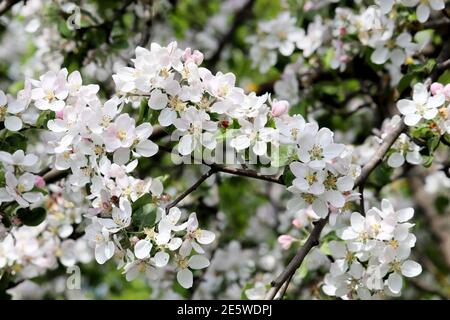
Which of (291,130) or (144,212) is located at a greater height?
(291,130)

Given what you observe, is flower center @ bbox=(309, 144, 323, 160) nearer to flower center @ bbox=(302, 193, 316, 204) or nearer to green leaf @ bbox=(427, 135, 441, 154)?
flower center @ bbox=(302, 193, 316, 204)

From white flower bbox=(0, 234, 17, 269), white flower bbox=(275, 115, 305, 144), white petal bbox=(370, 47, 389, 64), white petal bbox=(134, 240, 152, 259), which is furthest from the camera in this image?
white petal bbox=(370, 47, 389, 64)

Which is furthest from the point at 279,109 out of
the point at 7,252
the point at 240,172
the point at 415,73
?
the point at 7,252

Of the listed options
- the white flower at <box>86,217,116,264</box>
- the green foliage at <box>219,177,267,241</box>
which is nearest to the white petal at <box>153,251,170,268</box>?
the white flower at <box>86,217,116,264</box>

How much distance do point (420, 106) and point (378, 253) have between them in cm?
41

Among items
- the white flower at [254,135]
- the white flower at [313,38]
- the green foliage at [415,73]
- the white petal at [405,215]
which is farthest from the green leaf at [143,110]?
the white flower at [313,38]

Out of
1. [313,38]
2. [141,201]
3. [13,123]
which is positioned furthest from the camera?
[313,38]

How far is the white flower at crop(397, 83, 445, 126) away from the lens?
77.8 inches

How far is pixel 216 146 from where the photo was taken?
1.93 meters

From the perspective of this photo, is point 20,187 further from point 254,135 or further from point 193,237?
point 254,135

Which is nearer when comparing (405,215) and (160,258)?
(160,258)
